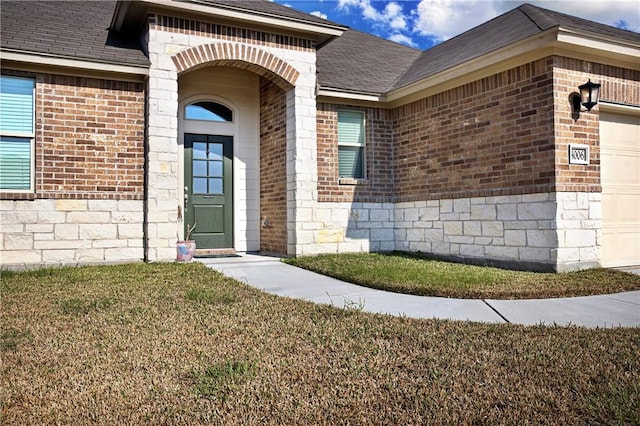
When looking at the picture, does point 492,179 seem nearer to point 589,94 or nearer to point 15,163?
point 589,94

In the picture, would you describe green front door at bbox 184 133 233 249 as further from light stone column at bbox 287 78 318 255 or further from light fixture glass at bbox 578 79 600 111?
light fixture glass at bbox 578 79 600 111

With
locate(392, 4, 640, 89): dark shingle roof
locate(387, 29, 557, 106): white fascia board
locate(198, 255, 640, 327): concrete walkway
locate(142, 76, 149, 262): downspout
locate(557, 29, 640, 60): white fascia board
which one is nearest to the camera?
locate(198, 255, 640, 327): concrete walkway

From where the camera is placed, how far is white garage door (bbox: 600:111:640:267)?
7.56 metres

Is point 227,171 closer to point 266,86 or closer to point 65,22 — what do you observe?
point 266,86

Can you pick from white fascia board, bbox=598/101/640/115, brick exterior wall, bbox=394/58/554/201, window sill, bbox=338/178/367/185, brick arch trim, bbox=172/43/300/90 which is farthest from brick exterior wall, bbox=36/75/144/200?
white fascia board, bbox=598/101/640/115

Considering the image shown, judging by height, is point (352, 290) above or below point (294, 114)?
below

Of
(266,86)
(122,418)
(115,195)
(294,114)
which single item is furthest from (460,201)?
(122,418)

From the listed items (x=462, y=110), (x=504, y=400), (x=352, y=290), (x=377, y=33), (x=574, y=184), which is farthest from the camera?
(x=377, y=33)

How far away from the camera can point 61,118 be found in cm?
759

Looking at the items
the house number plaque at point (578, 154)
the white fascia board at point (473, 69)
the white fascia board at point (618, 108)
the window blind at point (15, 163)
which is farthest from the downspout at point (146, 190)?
the white fascia board at point (618, 108)

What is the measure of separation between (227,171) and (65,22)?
389cm

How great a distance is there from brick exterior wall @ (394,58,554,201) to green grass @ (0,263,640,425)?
13.3 feet

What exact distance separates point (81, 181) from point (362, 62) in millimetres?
6680

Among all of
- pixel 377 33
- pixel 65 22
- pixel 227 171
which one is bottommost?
pixel 227 171
